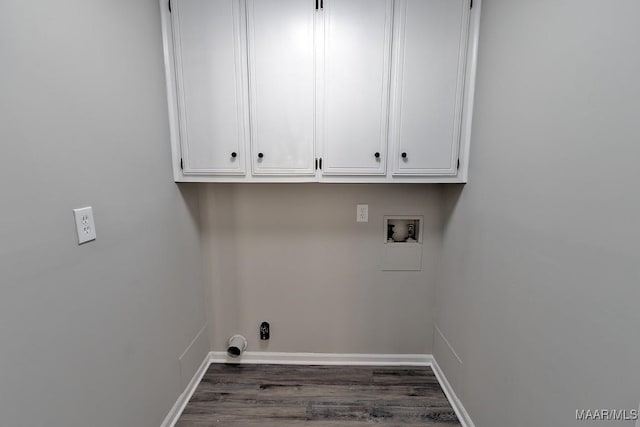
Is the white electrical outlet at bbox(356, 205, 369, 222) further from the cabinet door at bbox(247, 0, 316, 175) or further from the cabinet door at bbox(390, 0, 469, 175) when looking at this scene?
the cabinet door at bbox(247, 0, 316, 175)

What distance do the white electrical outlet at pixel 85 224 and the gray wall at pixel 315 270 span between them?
0.93 m

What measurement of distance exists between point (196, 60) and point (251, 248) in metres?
1.21

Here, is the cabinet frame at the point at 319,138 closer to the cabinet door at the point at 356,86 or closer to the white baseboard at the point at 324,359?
the cabinet door at the point at 356,86

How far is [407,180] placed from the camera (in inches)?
65.8

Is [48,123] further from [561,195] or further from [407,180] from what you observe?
[561,195]

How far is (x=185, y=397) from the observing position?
5.82 feet

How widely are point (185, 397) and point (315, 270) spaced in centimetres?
114

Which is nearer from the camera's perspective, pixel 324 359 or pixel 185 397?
pixel 185 397

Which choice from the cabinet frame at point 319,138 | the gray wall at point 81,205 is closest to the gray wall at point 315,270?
the cabinet frame at point 319,138

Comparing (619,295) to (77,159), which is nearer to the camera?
(619,295)

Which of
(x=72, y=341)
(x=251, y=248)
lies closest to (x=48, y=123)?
(x=72, y=341)

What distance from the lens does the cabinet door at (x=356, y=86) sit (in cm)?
151

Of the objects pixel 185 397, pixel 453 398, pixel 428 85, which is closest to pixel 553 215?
pixel 428 85

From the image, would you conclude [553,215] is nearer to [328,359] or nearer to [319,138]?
[319,138]
